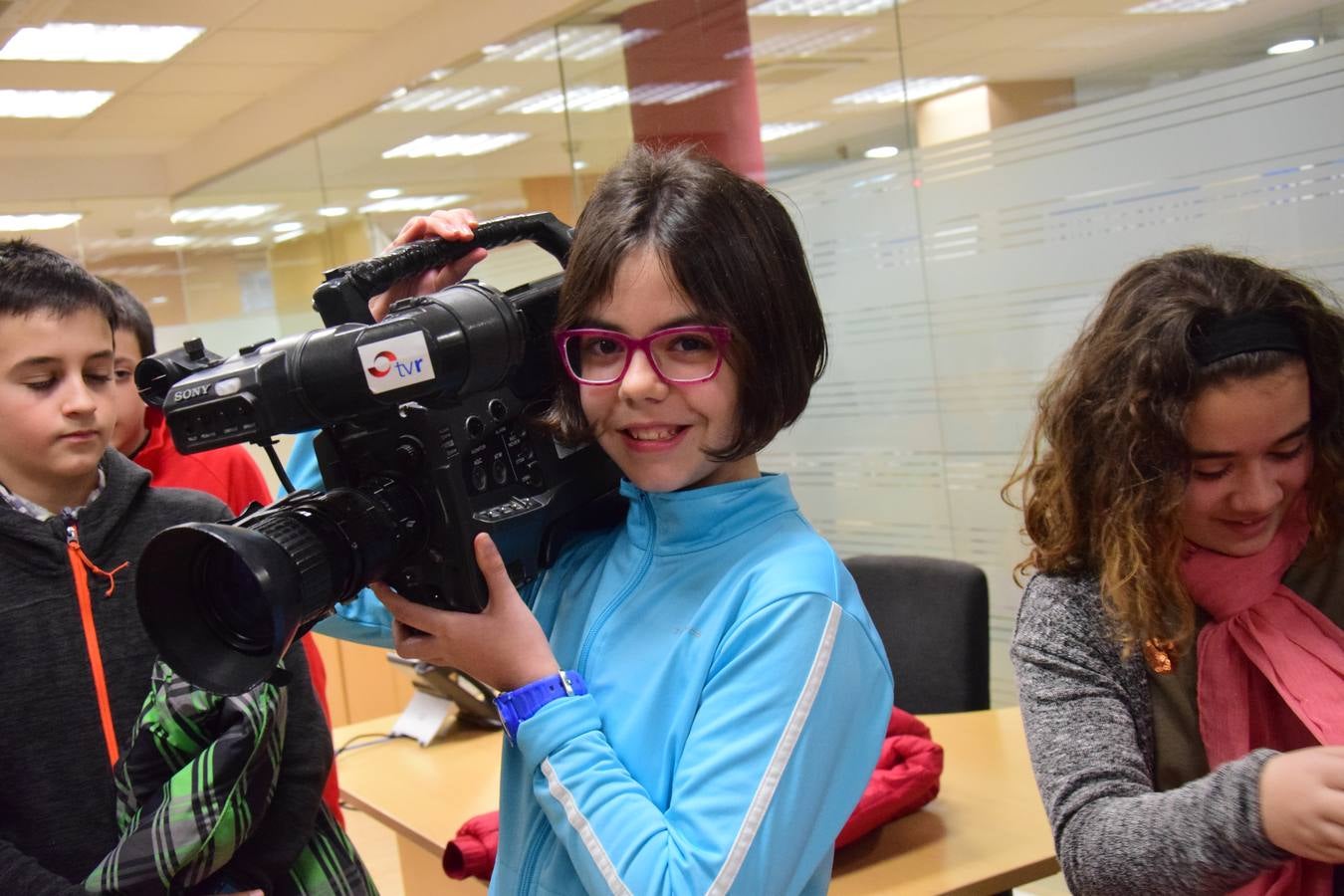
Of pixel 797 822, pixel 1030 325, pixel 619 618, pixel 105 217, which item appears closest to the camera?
pixel 797 822

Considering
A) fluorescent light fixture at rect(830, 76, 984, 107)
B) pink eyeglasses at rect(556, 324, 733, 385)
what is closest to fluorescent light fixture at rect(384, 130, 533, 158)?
fluorescent light fixture at rect(830, 76, 984, 107)

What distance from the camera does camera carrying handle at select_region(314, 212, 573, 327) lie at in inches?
38.2

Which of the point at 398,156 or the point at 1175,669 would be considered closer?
the point at 1175,669

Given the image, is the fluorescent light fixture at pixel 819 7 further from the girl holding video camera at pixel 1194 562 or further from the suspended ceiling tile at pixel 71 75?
the suspended ceiling tile at pixel 71 75

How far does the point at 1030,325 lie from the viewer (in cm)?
295

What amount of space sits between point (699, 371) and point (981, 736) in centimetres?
143

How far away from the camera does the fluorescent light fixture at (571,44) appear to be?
12.7 ft

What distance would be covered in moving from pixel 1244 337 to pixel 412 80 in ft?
14.3

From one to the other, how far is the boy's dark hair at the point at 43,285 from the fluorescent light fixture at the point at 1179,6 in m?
2.18

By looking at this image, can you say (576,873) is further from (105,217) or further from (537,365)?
(105,217)

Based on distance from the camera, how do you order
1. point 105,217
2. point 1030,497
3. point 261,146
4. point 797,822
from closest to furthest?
point 797,822, point 1030,497, point 261,146, point 105,217

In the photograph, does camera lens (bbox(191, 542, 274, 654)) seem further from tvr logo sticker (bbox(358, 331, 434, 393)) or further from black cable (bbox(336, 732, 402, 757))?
black cable (bbox(336, 732, 402, 757))

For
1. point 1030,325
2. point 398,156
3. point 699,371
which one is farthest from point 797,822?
point 398,156

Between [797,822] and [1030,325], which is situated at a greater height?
[1030,325]
